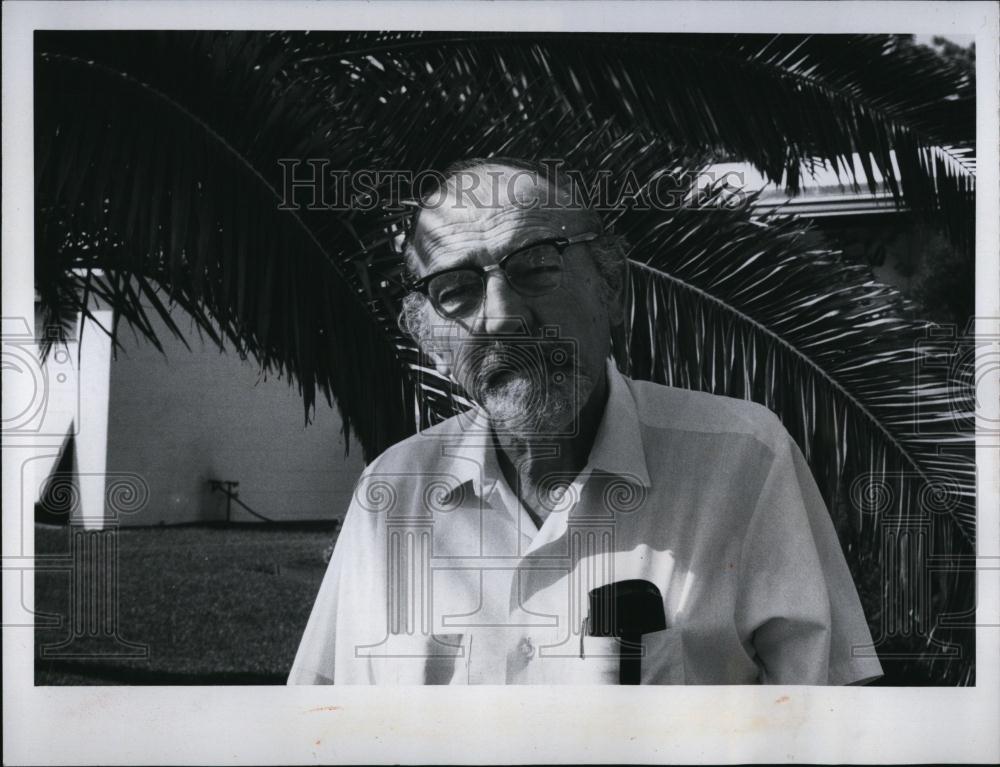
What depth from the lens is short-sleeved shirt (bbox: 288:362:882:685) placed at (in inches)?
136

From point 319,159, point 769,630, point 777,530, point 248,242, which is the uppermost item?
point 319,159


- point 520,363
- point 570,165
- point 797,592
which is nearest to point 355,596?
point 520,363

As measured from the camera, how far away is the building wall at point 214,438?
11.5ft

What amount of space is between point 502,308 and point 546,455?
0.52 m

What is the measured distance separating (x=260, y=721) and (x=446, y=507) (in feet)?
3.32

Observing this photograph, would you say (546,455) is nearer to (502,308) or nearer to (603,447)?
(603,447)

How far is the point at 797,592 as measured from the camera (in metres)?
3.46

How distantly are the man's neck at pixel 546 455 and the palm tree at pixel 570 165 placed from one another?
7.9 inches

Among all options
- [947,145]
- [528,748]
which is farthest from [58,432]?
[947,145]

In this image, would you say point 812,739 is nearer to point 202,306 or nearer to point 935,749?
point 935,749

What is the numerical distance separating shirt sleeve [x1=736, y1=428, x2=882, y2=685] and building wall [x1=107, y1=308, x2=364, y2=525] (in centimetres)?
140

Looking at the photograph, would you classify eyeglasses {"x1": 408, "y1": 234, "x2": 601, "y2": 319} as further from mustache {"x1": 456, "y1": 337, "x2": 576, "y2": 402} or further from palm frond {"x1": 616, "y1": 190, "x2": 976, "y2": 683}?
palm frond {"x1": 616, "y1": 190, "x2": 976, "y2": 683}

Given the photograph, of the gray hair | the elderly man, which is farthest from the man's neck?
the gray hair

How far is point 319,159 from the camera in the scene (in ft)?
11.4
